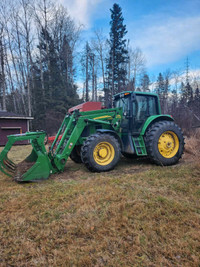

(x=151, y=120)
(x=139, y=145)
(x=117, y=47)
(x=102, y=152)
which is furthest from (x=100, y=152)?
(x=117, y=47)

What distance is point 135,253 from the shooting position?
6.10 feet

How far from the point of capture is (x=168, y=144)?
17.3 feet

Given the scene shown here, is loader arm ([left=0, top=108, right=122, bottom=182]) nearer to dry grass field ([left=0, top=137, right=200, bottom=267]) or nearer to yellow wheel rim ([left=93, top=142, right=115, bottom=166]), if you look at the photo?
dry grass field ([left=0, top=137, right=200, bottom=267])

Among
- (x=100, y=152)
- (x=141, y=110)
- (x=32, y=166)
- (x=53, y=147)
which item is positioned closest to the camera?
(x=32, y=166)

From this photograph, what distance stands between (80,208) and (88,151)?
1.81 meters

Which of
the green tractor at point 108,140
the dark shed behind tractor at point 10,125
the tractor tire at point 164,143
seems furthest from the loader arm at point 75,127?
the dark shed behind tractor at point 10,125

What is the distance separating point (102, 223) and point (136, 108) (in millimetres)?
3834

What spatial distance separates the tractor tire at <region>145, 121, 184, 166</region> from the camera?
502 cm

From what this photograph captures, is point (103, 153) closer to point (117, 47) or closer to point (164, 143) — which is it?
point (164, 143)

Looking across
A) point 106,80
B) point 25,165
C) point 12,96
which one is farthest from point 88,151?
point 12,96

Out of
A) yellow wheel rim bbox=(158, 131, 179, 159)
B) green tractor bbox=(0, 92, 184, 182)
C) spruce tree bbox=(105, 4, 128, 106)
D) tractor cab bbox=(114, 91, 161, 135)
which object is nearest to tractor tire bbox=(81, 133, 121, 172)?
green tractor bbox=(0, 92, 184, 182)

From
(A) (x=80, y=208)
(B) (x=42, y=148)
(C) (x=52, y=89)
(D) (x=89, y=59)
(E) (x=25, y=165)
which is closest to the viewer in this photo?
(A) (x=80, y=208)

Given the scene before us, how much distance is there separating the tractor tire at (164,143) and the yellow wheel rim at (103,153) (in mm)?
1112

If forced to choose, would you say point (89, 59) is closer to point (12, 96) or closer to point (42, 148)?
point (12, 96)
